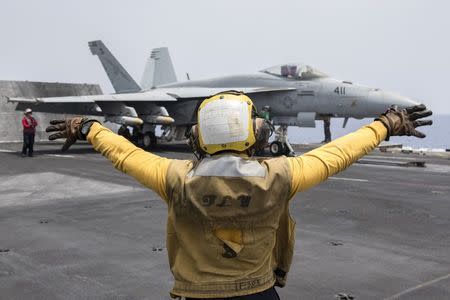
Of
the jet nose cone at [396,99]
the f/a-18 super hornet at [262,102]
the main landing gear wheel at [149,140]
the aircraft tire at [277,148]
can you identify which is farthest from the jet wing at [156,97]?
the jet nose cone at [396,99]

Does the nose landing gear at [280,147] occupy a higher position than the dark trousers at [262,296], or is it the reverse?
the dark trousers at [262,296]

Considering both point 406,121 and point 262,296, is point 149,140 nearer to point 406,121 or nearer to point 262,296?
point 406,121

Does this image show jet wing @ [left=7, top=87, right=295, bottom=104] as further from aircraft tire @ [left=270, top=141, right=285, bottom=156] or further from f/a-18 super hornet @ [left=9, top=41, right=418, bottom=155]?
aircraft tire @ [left=270, top=141, right=285, bottom=156]

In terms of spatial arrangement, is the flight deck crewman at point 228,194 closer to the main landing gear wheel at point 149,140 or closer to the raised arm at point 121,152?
the raised arm at point 121,152

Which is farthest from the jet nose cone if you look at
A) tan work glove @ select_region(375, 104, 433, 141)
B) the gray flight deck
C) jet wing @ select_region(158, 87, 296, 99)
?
tan work glove @ select_region(375, 104, 433, 141)

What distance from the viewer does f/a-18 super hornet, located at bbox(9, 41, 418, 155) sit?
53.5 ft

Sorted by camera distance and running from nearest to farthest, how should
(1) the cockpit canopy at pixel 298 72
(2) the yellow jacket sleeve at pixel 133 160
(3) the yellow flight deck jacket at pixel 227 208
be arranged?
Result: (3) the yellow flight deck jacket at pixel 227 208
(2) the yellow jacket sleeve at pixel 133 160
(1) the cockpit canopy at pixel 298 72

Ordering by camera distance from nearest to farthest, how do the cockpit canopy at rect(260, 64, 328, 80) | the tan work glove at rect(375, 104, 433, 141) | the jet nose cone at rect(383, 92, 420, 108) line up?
the tan work glove at rect(375, 104, 433, 141) → the jet nose cone at rect(383, 92, 420, 108) → the cockpit canopy at rect(260, 64, 328, 80)

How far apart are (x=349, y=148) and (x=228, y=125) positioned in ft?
1.83

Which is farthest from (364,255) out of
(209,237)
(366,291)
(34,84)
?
(34,84)

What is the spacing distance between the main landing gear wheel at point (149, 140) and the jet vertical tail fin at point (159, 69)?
9462 millimetres

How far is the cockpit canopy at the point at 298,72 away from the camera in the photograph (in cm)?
1738

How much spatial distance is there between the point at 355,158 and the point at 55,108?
20.1 meters

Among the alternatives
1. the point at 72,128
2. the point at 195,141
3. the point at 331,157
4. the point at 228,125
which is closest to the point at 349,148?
the point at 331,157
